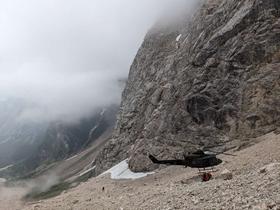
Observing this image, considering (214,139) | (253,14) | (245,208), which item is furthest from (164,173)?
(245,208)

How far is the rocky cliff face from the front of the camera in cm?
7469

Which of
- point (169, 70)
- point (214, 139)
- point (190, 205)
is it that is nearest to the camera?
point (190, 205)

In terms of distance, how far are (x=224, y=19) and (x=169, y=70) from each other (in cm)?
2137

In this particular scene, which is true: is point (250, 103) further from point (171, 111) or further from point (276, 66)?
point (171, 111)

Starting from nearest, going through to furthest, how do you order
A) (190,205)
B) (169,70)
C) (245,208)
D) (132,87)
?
(245,208) → (190,205) → (169,70) → (132,87)

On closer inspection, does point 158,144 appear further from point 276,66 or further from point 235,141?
point 276,66

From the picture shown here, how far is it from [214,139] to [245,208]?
57708 millimetres

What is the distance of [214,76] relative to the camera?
84.6 meters

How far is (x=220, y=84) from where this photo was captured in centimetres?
8262

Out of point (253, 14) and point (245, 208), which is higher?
point (253, 14)

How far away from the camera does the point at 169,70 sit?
107125mm

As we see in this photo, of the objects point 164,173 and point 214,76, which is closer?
point 164,173

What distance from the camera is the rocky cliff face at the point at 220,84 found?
245ft

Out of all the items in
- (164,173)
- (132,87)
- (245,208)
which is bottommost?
(245,208)
